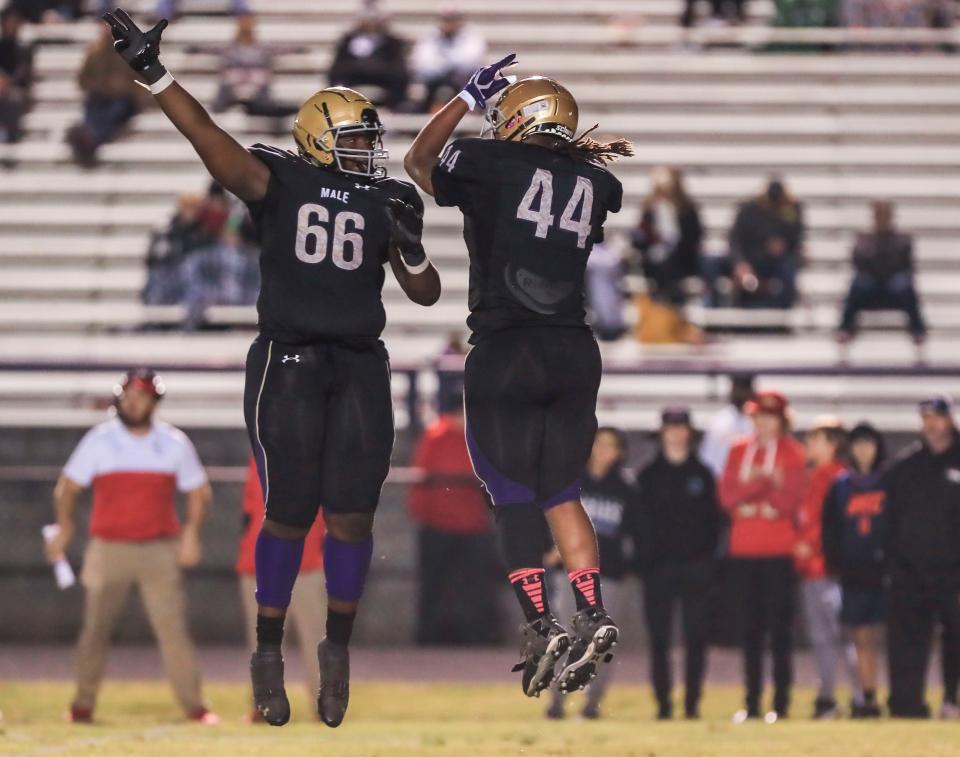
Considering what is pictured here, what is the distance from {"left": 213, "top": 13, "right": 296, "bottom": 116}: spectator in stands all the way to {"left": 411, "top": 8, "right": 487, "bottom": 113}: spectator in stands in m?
1.37

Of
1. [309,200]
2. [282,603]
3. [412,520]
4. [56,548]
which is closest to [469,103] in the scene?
[309,200]

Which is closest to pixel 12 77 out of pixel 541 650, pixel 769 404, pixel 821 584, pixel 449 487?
pixel 449 487

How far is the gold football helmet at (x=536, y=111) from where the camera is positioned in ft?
27.7

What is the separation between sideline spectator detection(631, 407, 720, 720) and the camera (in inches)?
502

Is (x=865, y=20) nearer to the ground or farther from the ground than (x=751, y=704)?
farther from the ground

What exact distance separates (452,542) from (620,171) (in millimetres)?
5484

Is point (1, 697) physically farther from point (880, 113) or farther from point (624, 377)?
point (880, 113)

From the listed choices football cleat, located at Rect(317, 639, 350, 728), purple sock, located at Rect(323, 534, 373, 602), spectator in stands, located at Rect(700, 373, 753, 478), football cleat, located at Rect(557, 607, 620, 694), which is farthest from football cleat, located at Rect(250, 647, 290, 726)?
spectator in stands, located at Rect(700, 373, 753, 478)

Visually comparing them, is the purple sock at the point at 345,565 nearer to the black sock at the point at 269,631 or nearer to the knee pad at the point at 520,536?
the black sock at the point at 269,631

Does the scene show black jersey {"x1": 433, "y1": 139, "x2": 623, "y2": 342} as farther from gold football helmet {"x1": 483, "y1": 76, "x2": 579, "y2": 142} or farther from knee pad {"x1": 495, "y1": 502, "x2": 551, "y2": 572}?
knee pad {"x1": 495, "y1": 502, "x2": 551, "y2": 572}

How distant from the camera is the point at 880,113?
20859 mm

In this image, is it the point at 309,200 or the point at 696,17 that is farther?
the point at 696,17

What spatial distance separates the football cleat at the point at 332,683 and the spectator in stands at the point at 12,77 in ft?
44.1

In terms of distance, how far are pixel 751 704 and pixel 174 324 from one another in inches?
276
